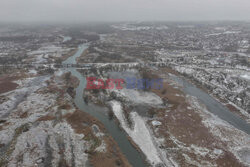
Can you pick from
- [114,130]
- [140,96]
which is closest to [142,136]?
[114,130]

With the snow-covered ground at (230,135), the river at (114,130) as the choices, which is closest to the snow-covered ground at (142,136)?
the river at (114,130)

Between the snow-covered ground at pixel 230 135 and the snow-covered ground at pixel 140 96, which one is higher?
the snow-covered ground at pixel 140 96

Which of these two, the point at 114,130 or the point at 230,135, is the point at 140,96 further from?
the point at 230,135

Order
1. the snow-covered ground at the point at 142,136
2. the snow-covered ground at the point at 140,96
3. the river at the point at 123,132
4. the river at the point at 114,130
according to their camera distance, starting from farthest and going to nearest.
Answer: the snow-covered ground at the point at 140,96 < the river at the point at 123,132 < the river at the point at 114,130 < the snow-covered ground at the point at 142,136

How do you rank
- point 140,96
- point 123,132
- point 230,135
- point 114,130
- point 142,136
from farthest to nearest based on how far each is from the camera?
point 140,96 < point 114,130 < point 123,132 < point 230,135 < point 142,136

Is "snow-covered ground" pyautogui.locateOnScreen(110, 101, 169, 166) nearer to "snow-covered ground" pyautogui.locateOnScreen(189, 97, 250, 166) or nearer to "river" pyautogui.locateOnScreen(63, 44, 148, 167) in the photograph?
"river" pyautogui.locateOnScreen(63, 44, 148, 167)

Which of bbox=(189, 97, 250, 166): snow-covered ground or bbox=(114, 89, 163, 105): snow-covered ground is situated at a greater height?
bbox=(114, 89, 163, 105): snow-covered ground

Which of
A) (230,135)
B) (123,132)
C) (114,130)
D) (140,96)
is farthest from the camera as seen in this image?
(140,96)

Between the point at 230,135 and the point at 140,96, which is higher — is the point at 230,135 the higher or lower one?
the lower one

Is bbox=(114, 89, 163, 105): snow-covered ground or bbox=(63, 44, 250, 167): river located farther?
bbox=(114, 89, 163, 105): snow-covered ground

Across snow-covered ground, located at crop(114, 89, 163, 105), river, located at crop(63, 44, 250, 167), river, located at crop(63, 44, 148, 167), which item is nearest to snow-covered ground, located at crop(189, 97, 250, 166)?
river, located at crop(63, 44, 250, 167)

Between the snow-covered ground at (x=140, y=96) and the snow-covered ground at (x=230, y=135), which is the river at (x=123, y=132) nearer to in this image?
the snow-covered ground at (x=230, y=135)

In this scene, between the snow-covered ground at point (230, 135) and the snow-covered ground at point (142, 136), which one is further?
the snow-covered ground at point (230, 135)
